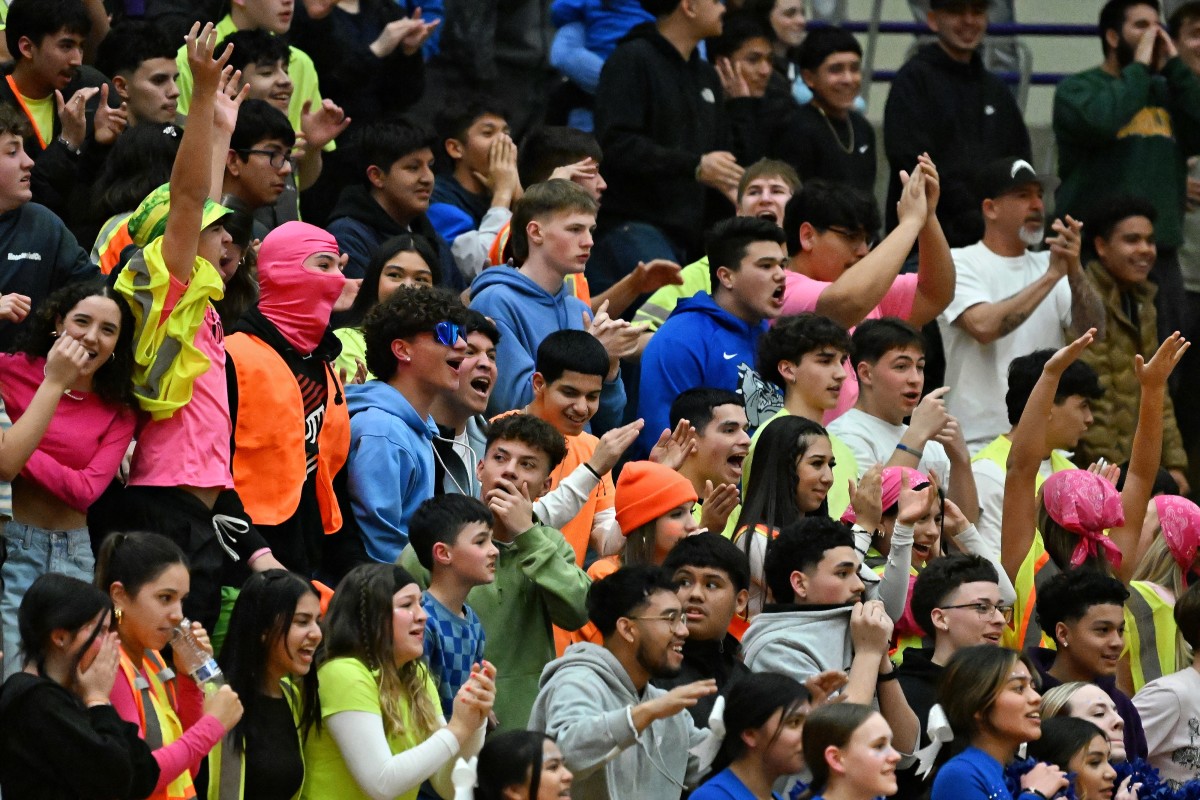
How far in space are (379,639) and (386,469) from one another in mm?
1130

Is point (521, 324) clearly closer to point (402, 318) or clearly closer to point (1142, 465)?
point (402, 318)

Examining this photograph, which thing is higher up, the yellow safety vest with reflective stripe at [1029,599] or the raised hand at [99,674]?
the raised hand at [99,674]

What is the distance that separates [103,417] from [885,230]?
6861mm

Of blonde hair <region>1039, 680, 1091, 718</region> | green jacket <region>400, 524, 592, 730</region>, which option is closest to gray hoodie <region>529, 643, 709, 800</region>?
green jacket <region>400, 524, 592, 730</region>

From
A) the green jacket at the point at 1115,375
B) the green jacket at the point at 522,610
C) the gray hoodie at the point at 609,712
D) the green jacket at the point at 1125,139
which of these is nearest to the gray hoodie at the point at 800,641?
the gray hoodie at the point at 609,712

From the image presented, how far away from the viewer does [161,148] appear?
7.56 metres

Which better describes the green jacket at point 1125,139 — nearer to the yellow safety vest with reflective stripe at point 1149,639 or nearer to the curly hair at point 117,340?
the yellow safety vest with reflective stripe at point 1149,639

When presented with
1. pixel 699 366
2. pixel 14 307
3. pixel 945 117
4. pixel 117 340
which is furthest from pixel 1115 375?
pixel 14 307

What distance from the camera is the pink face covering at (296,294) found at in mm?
6895

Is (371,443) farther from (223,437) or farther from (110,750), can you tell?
(110,750)

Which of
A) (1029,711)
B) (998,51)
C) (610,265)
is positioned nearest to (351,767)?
(1029,711)

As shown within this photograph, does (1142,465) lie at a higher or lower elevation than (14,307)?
lower

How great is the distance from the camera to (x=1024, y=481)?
791cm

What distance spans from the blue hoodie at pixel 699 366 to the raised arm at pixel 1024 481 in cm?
95
